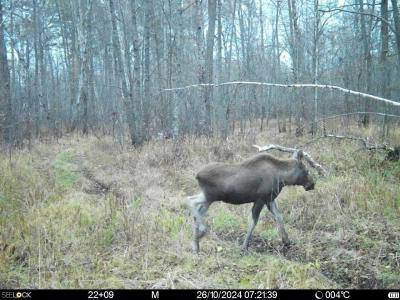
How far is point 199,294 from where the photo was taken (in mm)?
4438

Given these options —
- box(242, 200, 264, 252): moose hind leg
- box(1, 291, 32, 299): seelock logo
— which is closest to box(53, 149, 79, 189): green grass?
box(242, 200, 264, 252): moose hind leg

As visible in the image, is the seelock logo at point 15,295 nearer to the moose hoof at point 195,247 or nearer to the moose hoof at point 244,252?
the moose hoof at point 195,247

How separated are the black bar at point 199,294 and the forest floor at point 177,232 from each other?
18cm

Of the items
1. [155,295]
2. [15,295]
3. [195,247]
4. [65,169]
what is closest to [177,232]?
[195,247]

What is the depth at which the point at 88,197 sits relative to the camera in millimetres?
8219

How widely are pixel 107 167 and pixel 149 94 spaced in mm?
3830

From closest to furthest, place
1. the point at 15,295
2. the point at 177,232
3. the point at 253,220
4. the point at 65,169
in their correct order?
the point at 15,295, the point at 253,220, the point at 177,232, the point at 65,169

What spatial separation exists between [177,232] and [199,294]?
2.06m

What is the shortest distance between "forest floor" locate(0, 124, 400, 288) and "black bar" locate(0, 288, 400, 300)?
0.60 feet

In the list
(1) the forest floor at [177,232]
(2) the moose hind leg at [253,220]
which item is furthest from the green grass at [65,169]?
(2) the moose hind leg at [253,220]

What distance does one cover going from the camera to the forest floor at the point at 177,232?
16.5 ft

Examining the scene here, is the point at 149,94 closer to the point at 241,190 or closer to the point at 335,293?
the point at 241,190

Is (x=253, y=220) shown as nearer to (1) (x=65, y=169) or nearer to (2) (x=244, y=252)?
(2) (x=244, y=252)

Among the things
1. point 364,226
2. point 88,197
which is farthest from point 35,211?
point 364,226
